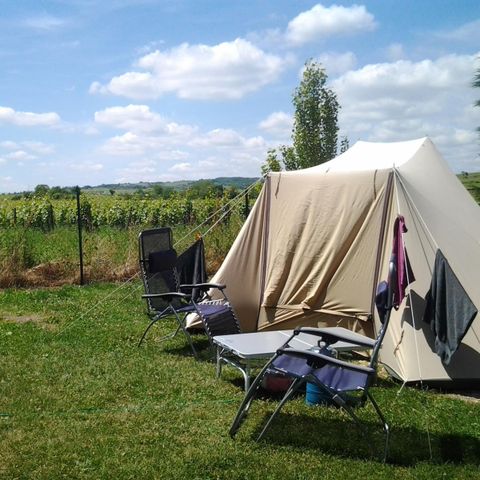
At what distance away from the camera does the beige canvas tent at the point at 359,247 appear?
4.89 metres

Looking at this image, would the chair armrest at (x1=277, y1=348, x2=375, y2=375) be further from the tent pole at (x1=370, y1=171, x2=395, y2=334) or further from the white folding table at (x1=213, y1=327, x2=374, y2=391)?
the tent pole at (x1=370, y1=171, x2=395, y2=334)

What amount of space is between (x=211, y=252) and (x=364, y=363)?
5228 millimetres

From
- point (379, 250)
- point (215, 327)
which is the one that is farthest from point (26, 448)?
point (379, 250)

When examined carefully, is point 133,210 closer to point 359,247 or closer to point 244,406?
point 359,247

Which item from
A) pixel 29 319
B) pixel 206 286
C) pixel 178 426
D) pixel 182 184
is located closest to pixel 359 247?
pixel 206 286

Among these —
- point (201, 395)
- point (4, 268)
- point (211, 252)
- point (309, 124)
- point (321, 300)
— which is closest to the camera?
point (201, 395)

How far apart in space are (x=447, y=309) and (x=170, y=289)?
2.99 meters

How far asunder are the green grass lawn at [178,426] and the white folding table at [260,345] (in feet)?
0.68

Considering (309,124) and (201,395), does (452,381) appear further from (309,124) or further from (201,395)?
(309,124)

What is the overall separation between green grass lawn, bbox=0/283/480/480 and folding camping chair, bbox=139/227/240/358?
363 mm

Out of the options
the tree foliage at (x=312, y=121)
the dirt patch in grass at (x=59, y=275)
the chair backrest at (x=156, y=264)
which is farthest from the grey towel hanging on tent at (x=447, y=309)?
the tree foliage at (x=312, y=121)

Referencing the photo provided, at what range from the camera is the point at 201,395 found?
442 centimetres

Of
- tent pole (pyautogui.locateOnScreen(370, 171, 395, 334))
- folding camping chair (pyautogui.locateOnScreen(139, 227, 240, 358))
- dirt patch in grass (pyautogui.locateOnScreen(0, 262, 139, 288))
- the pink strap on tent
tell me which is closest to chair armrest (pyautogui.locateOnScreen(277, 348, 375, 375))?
the pink strap on tent

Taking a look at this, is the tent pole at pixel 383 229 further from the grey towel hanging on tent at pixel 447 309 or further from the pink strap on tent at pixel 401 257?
the grey towel hanging on tent at pixel 447 309
